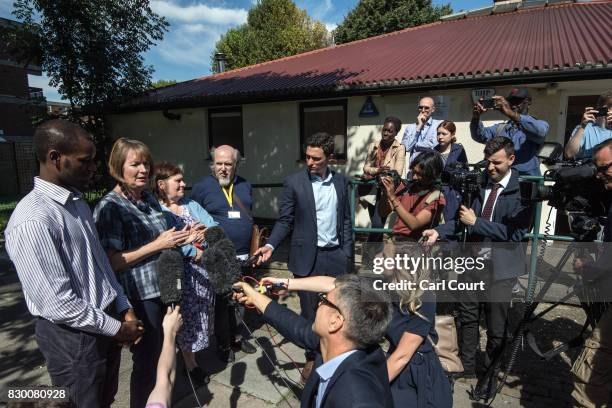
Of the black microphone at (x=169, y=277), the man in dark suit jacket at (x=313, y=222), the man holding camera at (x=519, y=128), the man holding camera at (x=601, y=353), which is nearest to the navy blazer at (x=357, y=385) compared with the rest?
the black microphone at (x=169, y=277)

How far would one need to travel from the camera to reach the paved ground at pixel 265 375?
277 cm

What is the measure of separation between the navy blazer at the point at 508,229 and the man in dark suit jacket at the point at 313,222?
860 mm

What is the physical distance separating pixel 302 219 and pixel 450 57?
6.74 metres

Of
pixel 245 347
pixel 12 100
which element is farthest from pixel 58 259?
pixel 12 100

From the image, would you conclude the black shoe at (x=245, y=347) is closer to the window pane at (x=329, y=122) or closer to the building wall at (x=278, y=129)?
the building wall at (x=278, y=129)

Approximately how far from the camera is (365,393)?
49.9 inches

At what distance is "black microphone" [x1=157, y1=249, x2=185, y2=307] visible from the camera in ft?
5.86

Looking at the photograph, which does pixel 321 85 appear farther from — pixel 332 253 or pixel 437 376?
pixel 437 376

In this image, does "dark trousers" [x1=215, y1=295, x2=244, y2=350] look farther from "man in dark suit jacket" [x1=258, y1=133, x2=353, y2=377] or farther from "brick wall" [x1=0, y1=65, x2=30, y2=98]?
"brick wall" [x1=0, y1=65, x2=30, y2=98]

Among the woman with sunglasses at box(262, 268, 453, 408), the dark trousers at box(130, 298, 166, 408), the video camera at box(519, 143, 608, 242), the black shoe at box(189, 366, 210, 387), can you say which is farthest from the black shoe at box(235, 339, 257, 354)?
the video camera at box(519, 143, 608, 242)

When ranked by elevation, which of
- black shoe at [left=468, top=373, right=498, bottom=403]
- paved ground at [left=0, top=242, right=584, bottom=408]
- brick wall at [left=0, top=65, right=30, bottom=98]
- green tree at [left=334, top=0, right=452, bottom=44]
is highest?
green tree at [left=334, top=0, right=452, bottom=44]

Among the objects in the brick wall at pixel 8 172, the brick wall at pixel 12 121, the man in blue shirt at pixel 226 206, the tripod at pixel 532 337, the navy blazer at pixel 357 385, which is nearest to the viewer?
the navy blazer at pixel 357 385

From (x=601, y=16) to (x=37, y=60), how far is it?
45.4ft

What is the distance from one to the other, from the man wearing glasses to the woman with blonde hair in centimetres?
335
